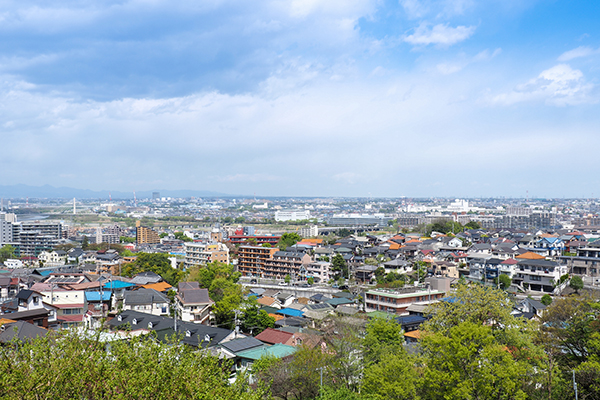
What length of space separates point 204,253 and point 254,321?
15.9 metres

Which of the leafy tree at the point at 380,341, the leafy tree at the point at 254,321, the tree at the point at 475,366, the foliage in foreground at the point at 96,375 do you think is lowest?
the leafy tree at the point at 254,321

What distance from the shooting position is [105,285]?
758 inches

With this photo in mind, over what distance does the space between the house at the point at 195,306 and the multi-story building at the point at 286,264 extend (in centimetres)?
1276

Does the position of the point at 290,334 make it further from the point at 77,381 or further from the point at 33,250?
the point at 33,250

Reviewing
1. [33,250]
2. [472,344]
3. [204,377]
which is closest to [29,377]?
[204,377]

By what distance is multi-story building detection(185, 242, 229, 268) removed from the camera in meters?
31.1

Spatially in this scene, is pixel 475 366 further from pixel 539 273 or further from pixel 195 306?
pixel 539 273

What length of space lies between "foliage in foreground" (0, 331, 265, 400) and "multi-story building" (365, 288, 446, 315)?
46.5ft

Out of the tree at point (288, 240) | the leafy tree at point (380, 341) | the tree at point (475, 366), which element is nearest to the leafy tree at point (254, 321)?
the leafy tree at point (380, 341)

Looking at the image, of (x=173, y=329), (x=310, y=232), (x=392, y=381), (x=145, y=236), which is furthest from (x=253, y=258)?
(x=310, y=232)

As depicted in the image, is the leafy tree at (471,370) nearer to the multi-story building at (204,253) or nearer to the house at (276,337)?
the house at (276,337)

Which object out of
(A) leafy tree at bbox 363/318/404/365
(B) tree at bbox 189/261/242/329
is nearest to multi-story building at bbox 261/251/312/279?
(B) tree at bbox 189/261/242/329

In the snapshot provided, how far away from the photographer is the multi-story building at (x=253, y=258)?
3175cm

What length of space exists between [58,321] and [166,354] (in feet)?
40.1
